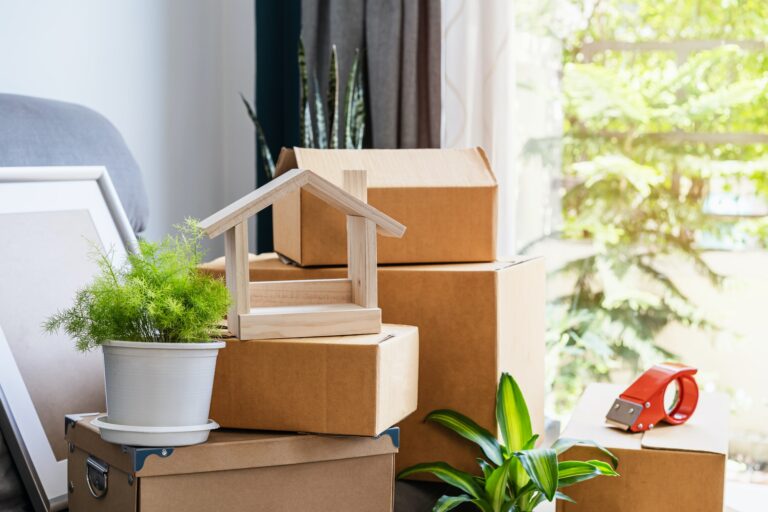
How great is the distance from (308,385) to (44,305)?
1.52 ft

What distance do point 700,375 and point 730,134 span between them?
2.46 ft

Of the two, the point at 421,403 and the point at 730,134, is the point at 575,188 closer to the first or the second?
the point at 730,134

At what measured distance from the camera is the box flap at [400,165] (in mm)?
1287

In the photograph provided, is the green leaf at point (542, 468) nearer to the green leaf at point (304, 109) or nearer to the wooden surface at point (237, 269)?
the wooden surface at point (237, 269)

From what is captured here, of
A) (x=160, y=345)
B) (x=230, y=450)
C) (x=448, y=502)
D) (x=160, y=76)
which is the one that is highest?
(x=160, y=76)

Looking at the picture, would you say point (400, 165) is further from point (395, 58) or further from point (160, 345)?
point (395, 58)

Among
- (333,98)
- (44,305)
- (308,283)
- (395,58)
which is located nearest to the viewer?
(308,283)

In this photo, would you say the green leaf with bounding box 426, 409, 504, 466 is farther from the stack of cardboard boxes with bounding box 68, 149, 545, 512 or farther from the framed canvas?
Result: the framed canvas

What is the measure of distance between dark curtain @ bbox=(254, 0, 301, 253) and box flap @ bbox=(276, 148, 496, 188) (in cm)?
109

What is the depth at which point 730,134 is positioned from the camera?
8.59 ft

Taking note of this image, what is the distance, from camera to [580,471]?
1.15 meters

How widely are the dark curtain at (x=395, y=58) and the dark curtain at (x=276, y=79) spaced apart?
127 mm

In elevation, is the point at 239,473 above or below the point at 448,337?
below

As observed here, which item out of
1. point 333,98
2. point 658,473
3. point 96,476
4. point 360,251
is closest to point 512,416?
point 658,473
